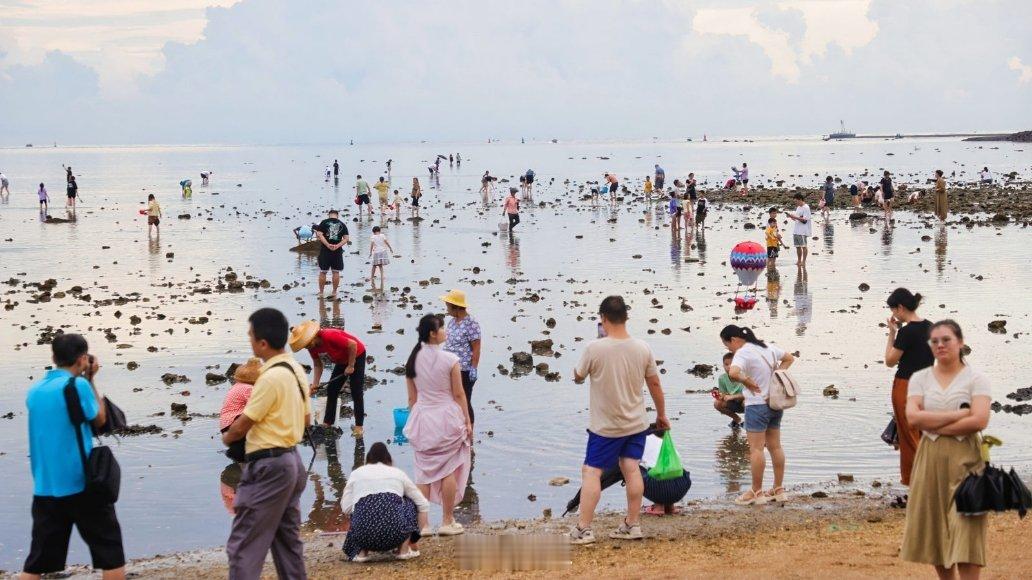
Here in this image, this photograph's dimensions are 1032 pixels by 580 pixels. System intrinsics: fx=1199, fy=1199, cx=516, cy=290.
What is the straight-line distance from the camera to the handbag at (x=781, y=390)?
9.84 metres

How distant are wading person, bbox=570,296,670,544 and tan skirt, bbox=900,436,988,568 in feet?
7.75

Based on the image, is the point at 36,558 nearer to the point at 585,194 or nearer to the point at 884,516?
the point at 884,516

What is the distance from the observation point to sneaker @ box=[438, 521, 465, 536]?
970 cm

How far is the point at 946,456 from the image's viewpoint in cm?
652

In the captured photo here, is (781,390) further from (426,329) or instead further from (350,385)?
(350,385)

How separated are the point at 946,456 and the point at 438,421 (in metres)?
4.19

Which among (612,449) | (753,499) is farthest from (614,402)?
(753,499)

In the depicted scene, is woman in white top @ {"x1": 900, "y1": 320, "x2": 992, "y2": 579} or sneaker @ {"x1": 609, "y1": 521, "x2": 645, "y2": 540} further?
sneaker @ {"x1": 609, "y1": 521, "x2": 645, "y2": 540}

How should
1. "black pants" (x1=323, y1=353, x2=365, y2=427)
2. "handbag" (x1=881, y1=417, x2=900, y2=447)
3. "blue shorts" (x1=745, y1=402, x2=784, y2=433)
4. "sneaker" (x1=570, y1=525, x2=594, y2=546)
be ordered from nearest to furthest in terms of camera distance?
"sneaker" (x1=570, y1=525, x2=594, y2=546)
"handbag" (x1=881, y1=417, x2=900, y2=447)
"blue shorts" (x1=745, y1=402, x2=784, y2=433)
"black pants" (x1=323, y1=353, x2=365, y2=427)

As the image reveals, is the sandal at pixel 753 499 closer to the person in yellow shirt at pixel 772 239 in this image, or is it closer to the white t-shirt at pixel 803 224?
the white t-shirt at pixel 803 224

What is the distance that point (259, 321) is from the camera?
6.68 m

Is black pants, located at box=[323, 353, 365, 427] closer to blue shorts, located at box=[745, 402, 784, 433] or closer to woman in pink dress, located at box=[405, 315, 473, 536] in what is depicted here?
woman in pink dress, located at box=[405, 315, 473, 536]

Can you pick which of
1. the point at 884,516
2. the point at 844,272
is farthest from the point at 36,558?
the point at 844,272

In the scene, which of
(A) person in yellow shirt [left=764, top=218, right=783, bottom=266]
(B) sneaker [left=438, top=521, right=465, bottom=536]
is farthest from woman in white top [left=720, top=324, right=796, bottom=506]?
(A) person in yellow shirt [left=764, top=218, right=783, bottom=266]
